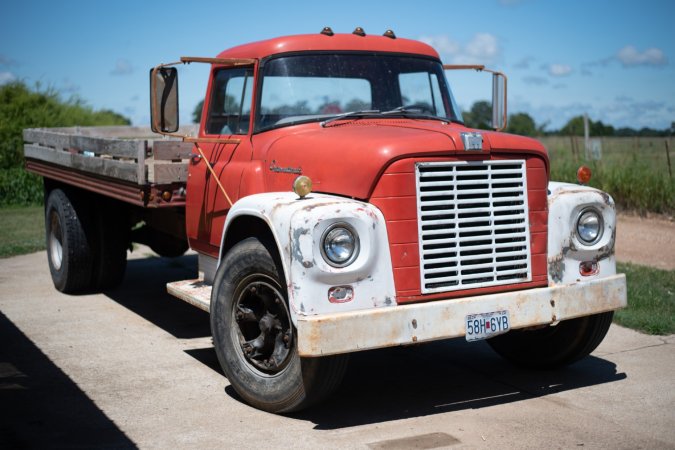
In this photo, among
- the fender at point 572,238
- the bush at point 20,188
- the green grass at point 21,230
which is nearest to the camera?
the fender at point 572,238

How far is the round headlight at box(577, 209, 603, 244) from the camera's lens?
548cm

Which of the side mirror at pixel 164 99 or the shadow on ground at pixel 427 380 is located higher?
the side mirror at pixel 164 99

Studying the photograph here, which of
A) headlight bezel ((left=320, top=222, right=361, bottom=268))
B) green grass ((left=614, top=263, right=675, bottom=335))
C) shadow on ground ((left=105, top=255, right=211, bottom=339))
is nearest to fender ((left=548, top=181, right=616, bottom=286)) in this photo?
headlight bezel ((left=320, top=222, right=361, bottom=268))

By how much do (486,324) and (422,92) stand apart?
6.95ft

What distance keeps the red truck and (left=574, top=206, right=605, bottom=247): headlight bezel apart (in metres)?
0.01

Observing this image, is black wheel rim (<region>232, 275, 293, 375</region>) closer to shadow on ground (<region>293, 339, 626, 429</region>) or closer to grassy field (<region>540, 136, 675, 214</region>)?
shadow on ground (<region>293, 339, 626, 429</region>)

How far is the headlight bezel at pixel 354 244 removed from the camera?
15.2 feet

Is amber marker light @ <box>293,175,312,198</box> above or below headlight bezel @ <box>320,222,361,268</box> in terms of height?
above

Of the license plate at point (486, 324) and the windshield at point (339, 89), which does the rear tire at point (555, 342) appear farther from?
the windshield at point (339, 89)

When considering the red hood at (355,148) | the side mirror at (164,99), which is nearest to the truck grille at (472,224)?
the red hood at (355,148)

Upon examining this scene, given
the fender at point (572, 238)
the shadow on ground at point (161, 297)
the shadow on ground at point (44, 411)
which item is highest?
the fender at point (572, 238)

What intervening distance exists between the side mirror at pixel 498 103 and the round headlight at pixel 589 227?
1.44m

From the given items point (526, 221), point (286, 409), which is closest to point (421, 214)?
point (526, 221)

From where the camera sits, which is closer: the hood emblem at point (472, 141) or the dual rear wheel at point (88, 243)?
the hood emblem at point (472, 141)
